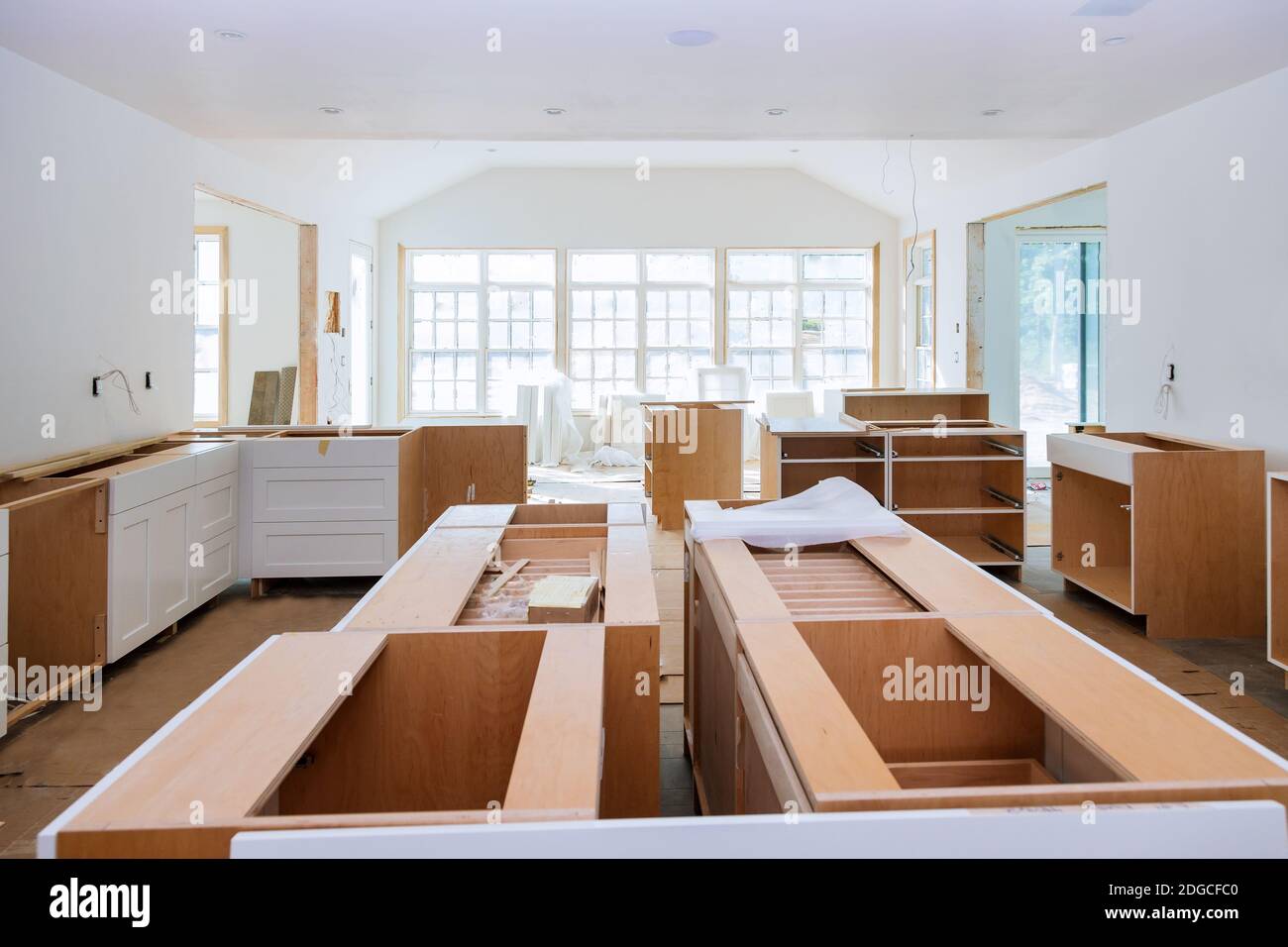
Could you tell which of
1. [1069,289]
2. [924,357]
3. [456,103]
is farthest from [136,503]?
[1069,289]

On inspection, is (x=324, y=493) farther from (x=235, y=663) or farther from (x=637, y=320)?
(x=637, y=320)

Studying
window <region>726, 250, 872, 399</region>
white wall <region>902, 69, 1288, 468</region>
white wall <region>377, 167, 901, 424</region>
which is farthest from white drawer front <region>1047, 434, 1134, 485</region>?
window <region>726, 250, 872, 399</region>

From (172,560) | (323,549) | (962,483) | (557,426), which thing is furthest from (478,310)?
(172,560)

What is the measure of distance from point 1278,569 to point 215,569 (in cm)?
494

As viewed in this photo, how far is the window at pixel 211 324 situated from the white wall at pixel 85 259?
4.32m

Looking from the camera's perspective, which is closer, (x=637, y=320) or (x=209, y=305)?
(x=209, y=305)

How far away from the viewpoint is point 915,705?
217 cm

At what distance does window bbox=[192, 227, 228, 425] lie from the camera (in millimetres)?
10359

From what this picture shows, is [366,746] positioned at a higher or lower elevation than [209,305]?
lower

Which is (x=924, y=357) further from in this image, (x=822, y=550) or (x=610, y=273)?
(x=822, y=550)

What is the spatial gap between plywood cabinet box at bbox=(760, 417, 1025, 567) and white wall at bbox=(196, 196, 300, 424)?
6081mm

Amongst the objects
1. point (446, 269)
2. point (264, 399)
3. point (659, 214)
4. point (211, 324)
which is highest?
point (659, 214)

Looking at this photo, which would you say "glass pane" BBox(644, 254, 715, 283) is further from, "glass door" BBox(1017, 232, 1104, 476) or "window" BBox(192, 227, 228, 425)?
"window" BBox(192, 227, 228, 425)
